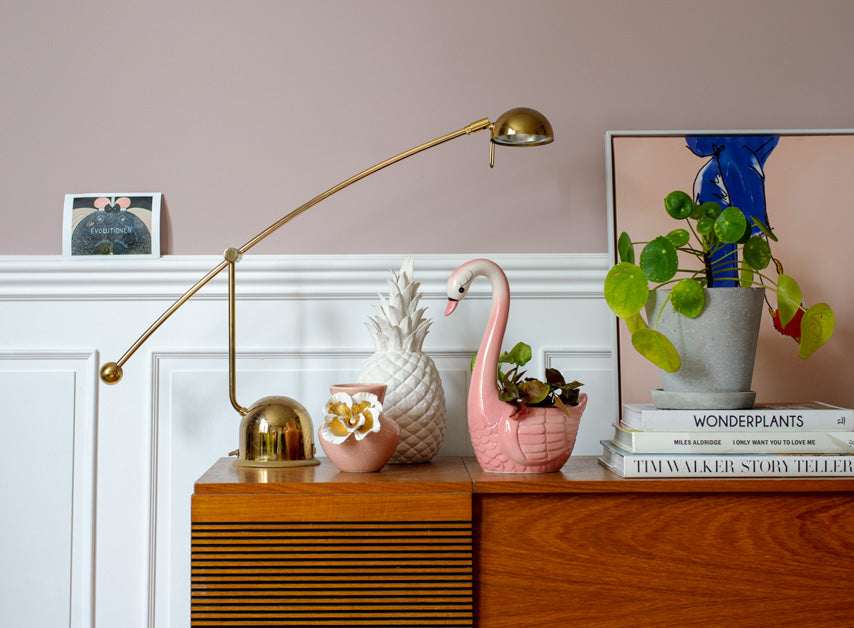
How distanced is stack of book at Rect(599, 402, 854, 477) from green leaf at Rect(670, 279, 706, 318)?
15 cm

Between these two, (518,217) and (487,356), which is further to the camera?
(518,217)

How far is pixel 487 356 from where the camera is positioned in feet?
3.73

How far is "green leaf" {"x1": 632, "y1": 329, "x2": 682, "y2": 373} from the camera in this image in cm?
107

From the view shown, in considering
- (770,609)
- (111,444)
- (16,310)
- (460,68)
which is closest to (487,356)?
(770,609)

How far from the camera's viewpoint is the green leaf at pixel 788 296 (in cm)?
116

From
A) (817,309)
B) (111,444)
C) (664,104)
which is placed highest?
(664,104)

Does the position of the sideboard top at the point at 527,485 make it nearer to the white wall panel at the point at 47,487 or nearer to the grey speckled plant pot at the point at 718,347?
the grey speckled plant pot at the point at 718,347

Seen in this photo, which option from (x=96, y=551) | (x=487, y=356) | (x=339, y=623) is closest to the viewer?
(x=339, y=623)

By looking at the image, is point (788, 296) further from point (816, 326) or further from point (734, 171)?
point (734, 171)

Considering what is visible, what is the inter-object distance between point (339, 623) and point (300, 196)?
81 cm

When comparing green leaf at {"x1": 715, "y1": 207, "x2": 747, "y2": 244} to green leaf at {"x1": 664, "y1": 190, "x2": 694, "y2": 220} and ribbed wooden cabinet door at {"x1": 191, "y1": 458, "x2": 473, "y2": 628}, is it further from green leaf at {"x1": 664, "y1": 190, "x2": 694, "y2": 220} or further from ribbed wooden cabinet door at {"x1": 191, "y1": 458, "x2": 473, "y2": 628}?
ribbed wooden cabinet door at {"x1": 191, "y1": 458, "x2": 473, "y2": 628}

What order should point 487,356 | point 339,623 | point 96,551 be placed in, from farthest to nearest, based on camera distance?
point 96,551 → point 487,356 → point 339,623

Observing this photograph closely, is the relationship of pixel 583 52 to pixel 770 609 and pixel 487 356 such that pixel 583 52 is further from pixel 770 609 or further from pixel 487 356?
pixel 770 609

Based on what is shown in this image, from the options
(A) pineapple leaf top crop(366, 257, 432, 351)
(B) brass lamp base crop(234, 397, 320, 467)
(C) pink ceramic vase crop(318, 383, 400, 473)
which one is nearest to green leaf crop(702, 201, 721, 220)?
(A) pineapple leaf top crop(366, 257, 432, 351)
